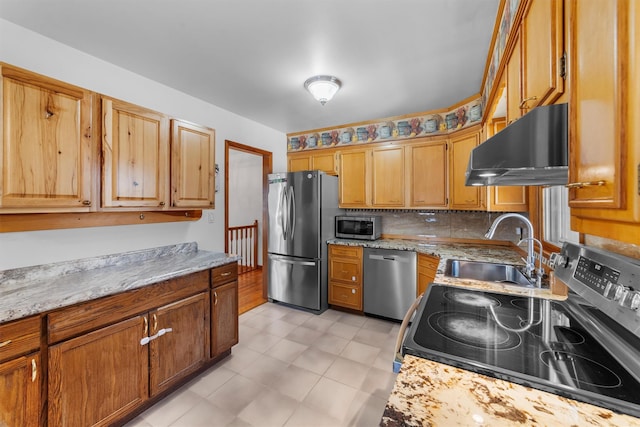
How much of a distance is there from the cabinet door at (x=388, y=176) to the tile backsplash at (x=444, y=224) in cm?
32

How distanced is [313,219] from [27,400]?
259 centimetres

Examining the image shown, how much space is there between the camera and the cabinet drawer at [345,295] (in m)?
3.29

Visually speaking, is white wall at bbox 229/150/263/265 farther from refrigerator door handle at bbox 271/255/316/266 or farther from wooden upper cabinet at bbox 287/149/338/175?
refrigerator door handle at bbox 271/255/316/266

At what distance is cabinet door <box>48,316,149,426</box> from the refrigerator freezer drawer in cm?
192

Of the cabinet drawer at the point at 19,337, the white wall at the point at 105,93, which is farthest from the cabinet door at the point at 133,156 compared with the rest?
the cabinet drawer at the point at 19,337

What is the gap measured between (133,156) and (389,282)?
2761 mm

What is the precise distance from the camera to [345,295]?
11.0ft

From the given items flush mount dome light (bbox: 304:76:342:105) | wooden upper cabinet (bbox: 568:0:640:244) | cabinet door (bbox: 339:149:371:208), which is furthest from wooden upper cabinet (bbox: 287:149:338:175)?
wooden upper cabinet (bbox: 568:0:640:244)

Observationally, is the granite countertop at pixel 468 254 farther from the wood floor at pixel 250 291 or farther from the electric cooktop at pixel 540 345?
the wood floor at pixel 250 291

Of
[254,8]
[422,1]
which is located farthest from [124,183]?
[422,1]

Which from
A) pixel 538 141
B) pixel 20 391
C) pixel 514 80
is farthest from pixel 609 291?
pixel 20 391

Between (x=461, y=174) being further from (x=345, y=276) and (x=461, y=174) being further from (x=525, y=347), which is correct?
(x=525, y=347)

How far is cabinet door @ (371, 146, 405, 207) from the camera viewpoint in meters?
3.38

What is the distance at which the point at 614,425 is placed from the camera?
0.54 meters
